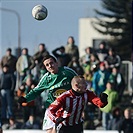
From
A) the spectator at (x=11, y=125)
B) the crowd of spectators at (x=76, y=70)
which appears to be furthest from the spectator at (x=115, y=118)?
the spectator at (x=11, y=125)

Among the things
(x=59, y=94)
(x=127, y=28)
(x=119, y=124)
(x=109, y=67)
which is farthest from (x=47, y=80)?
(x=127, y=28)

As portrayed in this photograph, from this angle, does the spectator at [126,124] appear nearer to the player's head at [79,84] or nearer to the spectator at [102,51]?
the spectator at [102,51]

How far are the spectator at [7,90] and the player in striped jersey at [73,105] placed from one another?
7360mm

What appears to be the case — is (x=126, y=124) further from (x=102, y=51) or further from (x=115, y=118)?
(x=102, y=51)

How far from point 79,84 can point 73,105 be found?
0.50 m

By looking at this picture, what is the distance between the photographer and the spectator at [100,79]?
1962 cm

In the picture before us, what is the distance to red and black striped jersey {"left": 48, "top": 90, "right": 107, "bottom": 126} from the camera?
1254cm

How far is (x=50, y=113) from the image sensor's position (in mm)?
12688

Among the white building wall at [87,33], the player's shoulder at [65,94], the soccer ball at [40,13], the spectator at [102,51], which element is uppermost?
the white building wall at [87,33]

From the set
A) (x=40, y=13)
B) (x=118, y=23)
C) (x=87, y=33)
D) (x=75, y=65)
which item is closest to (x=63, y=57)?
(x=75, y=65)

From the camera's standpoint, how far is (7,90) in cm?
2016

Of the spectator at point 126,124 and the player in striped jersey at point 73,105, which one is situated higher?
the player in striped jersey at point 73,105

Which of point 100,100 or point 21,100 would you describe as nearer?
point 100,100

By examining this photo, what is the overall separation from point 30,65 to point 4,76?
830 millimetres
